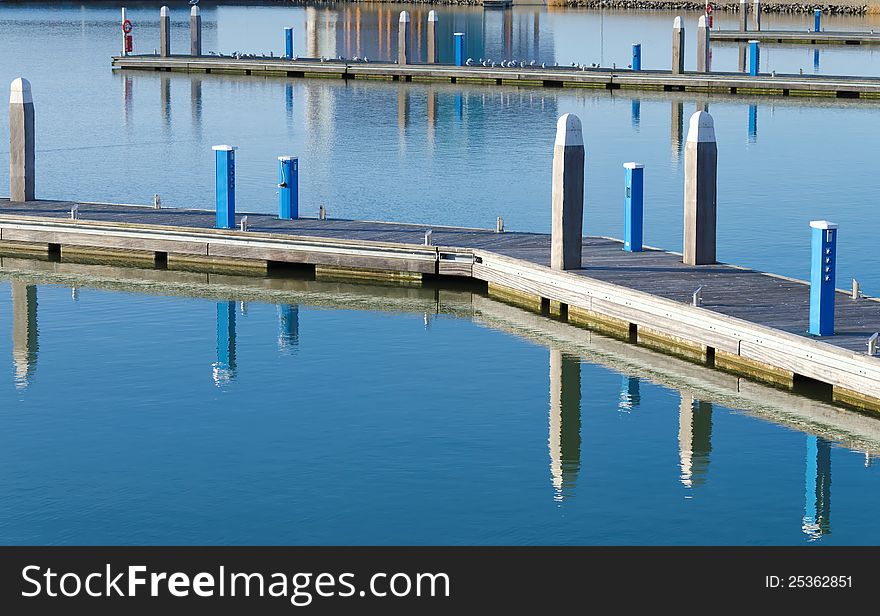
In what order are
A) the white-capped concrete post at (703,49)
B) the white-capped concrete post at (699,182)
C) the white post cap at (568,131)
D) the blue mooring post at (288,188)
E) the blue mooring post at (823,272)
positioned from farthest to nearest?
the white-capped concrete post at (703,49)
the blue mooring post at (288,188)
the white-capped concrete post at (699,182)
the white post cap at (568,131)
the blue mooring post at (823,272)

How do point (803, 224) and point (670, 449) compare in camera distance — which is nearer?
point (670, 449)

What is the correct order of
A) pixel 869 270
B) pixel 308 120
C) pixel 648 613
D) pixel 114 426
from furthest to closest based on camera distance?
pixel 308 120, pixel 869 270, pixel 114 426, pixel 648 613

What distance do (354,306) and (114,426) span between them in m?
6.84

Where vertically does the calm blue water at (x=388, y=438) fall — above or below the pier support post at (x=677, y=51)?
below

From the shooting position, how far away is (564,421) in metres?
20.9

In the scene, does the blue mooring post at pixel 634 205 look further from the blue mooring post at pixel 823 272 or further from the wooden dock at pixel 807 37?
the wooden dock at pixel 807 37

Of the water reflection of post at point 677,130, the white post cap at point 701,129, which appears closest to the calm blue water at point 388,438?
the white post cap at point 701,129

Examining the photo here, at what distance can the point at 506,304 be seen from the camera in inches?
1028

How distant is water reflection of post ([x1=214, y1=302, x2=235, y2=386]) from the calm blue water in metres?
0.05

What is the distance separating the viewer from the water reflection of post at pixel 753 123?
48.0 m

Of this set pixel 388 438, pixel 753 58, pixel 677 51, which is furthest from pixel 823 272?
pixel 753 58

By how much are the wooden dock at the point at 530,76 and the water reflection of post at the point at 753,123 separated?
10.2 feet

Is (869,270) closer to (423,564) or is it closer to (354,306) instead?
(354,306)

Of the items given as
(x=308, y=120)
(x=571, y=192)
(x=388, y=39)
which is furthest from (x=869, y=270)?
(x=388, y=39)
